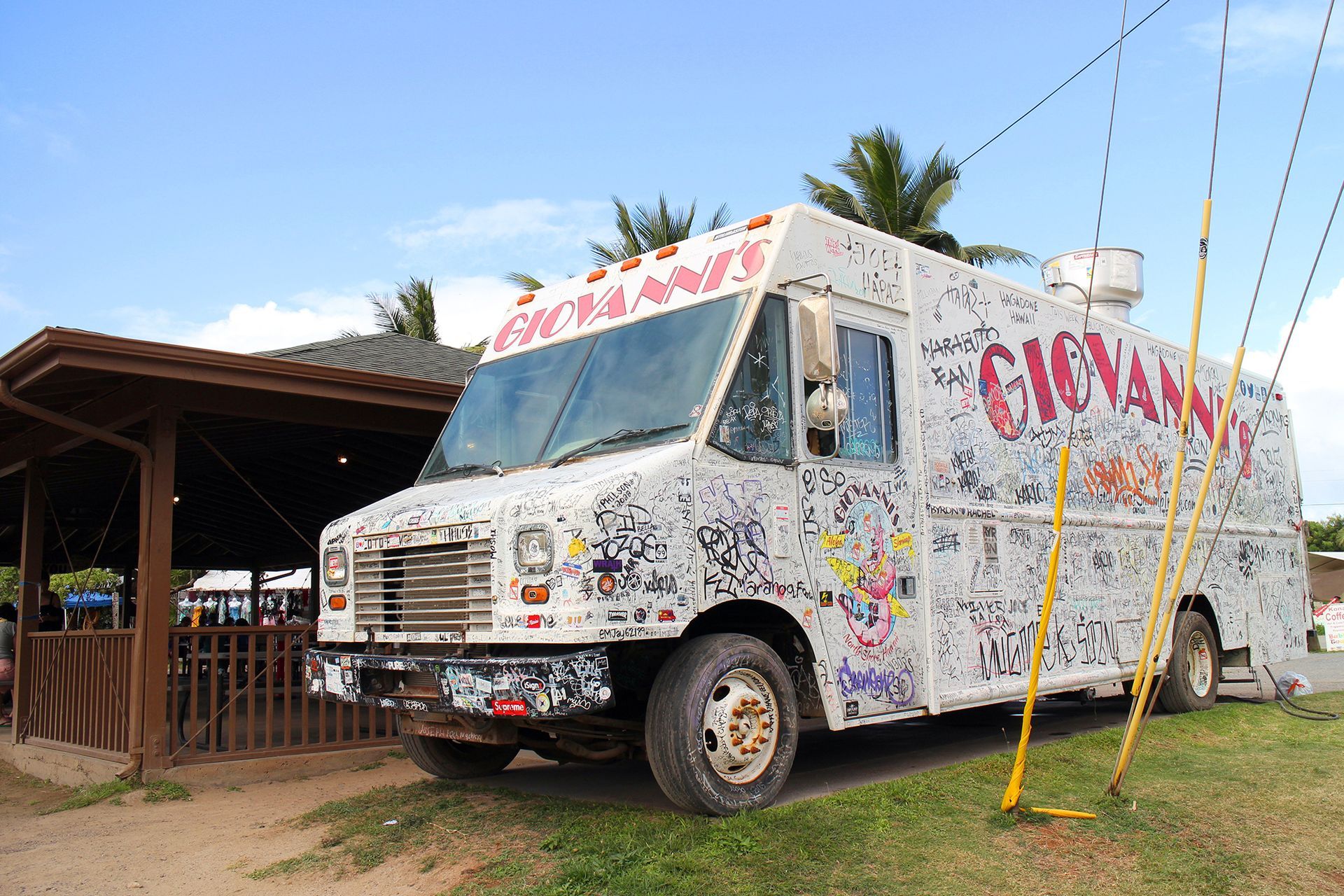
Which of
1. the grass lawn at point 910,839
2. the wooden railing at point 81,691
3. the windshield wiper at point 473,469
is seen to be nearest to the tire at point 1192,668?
the grass lawn at point 910,839

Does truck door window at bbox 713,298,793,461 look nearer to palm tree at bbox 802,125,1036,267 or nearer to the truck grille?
the truck grille

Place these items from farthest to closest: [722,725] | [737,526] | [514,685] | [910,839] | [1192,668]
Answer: [1192,668]
[737,526]
[722,725]
[910,839]
[514,685]

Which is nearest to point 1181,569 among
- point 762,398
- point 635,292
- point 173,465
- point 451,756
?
point 762,398

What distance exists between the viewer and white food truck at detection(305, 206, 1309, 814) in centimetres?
521

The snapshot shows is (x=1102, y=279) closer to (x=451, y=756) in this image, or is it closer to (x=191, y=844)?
(x=451, y=756)

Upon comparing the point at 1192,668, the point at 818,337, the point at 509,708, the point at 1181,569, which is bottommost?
the point at 1192,668

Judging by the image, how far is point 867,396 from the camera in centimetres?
663

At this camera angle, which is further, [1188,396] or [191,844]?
[191,844]

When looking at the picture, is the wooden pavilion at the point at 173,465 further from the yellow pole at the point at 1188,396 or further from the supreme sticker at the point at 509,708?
the yellow pole at the point at 1188,396

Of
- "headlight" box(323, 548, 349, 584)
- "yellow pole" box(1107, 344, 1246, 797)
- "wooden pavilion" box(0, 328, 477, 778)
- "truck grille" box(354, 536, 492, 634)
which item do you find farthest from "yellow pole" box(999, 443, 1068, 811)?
"wooden pavilion" box(0, 328, 477, 778)

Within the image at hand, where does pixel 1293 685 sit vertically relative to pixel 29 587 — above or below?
below

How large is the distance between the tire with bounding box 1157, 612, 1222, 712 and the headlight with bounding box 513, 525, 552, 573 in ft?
20.0

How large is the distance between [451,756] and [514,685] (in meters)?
2.34

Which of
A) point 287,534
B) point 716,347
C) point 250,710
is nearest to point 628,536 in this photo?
point 716,347
